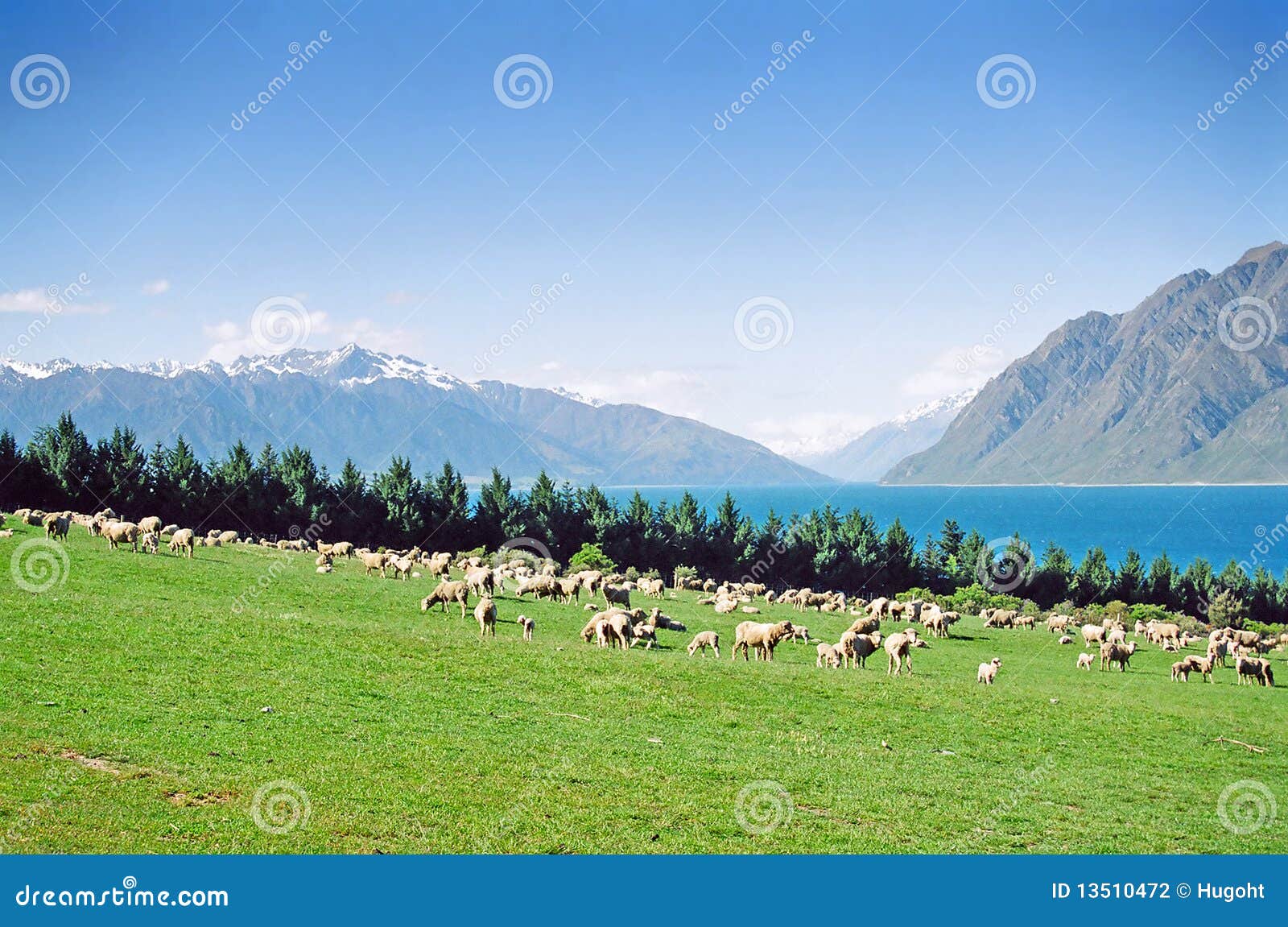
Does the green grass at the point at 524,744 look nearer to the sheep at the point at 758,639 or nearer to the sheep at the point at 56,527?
the sheep at the point at 758,639

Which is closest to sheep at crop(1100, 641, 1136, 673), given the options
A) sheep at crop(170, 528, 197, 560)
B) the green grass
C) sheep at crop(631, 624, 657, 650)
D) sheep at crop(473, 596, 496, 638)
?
the green grass

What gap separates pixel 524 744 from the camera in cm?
1808

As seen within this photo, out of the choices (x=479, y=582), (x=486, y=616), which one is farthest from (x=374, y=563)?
(x=486, y=616)

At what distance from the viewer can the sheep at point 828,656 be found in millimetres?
33094

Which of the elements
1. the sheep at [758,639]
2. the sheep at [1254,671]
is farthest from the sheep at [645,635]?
the sheep at [1254,671]

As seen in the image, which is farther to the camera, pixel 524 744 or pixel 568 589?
pixel 568 589

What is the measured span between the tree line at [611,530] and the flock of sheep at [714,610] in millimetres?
15734

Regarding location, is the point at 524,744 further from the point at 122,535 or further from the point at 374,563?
the point at 122,535

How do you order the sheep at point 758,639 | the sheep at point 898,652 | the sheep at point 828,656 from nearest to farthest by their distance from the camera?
the sheep at point 758,639, the sheep at point 898,652, the sheep at point 828,656

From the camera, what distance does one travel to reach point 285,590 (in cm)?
3453

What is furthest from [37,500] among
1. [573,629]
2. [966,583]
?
[966,583]

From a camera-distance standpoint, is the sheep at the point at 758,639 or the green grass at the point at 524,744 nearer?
the green grass at the point at 524,744

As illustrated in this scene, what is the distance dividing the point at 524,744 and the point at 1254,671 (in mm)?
34850

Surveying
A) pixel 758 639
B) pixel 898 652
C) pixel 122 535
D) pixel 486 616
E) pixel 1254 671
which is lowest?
pixel 1254 671
